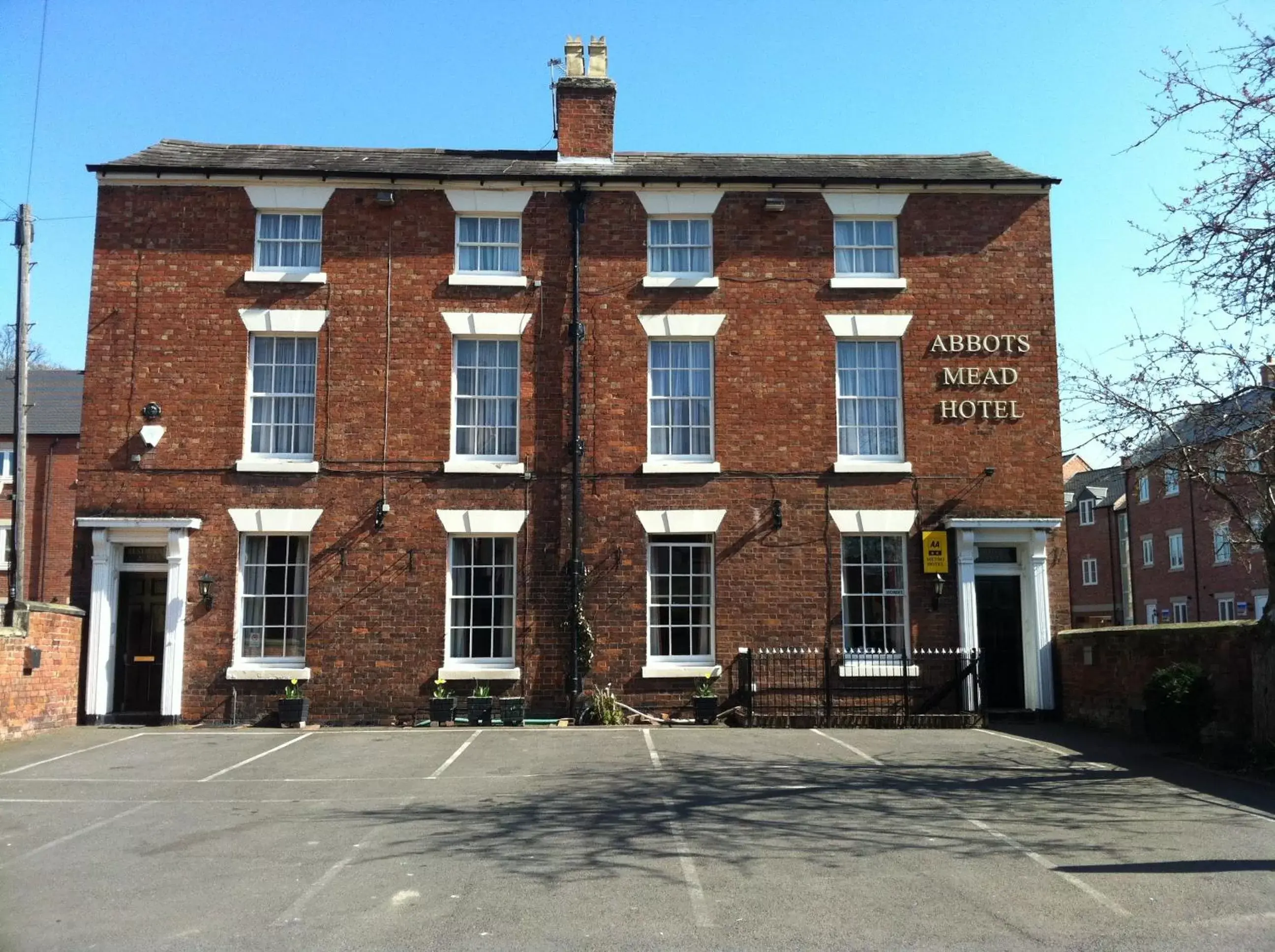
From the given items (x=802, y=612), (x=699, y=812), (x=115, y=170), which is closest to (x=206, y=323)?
(x=115, y=170)

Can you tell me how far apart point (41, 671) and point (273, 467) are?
4.22 metres

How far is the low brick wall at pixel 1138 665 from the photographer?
1291 centimetres

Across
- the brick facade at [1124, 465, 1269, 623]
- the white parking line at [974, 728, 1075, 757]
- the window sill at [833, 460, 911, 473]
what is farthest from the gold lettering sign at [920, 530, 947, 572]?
the brick facade at [1124, 465, 1269, 623]

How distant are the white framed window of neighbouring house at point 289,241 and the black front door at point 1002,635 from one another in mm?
11887

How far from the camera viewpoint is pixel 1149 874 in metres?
7.54

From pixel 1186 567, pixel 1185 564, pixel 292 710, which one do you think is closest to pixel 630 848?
pixel 292 710

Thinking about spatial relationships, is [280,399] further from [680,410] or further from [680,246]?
[680,246]

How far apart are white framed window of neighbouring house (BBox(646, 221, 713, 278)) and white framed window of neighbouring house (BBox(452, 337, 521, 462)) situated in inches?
106

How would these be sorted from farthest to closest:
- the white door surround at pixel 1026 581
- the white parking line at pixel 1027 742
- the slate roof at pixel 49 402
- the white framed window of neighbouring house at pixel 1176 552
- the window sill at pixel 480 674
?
the white framed window of neighbouring house at pixel 1176 552 < the slate roof at pixel 49 402 < the white door surround at pixel 1026 581 < the window sill at pixel 480 674 < the white parking line at pixel 1027 742

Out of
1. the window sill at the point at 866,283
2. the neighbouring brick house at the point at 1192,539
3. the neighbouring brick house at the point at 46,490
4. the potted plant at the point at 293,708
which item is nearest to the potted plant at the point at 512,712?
the potted plant at the point at 293,708

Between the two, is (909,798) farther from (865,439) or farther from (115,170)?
(115,170)

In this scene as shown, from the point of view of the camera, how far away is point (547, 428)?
54.7 feet

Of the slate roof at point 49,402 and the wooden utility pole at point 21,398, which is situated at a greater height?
the slate roof at point 49,402

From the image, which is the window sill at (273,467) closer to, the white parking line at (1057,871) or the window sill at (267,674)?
the window sill at (267,674)
